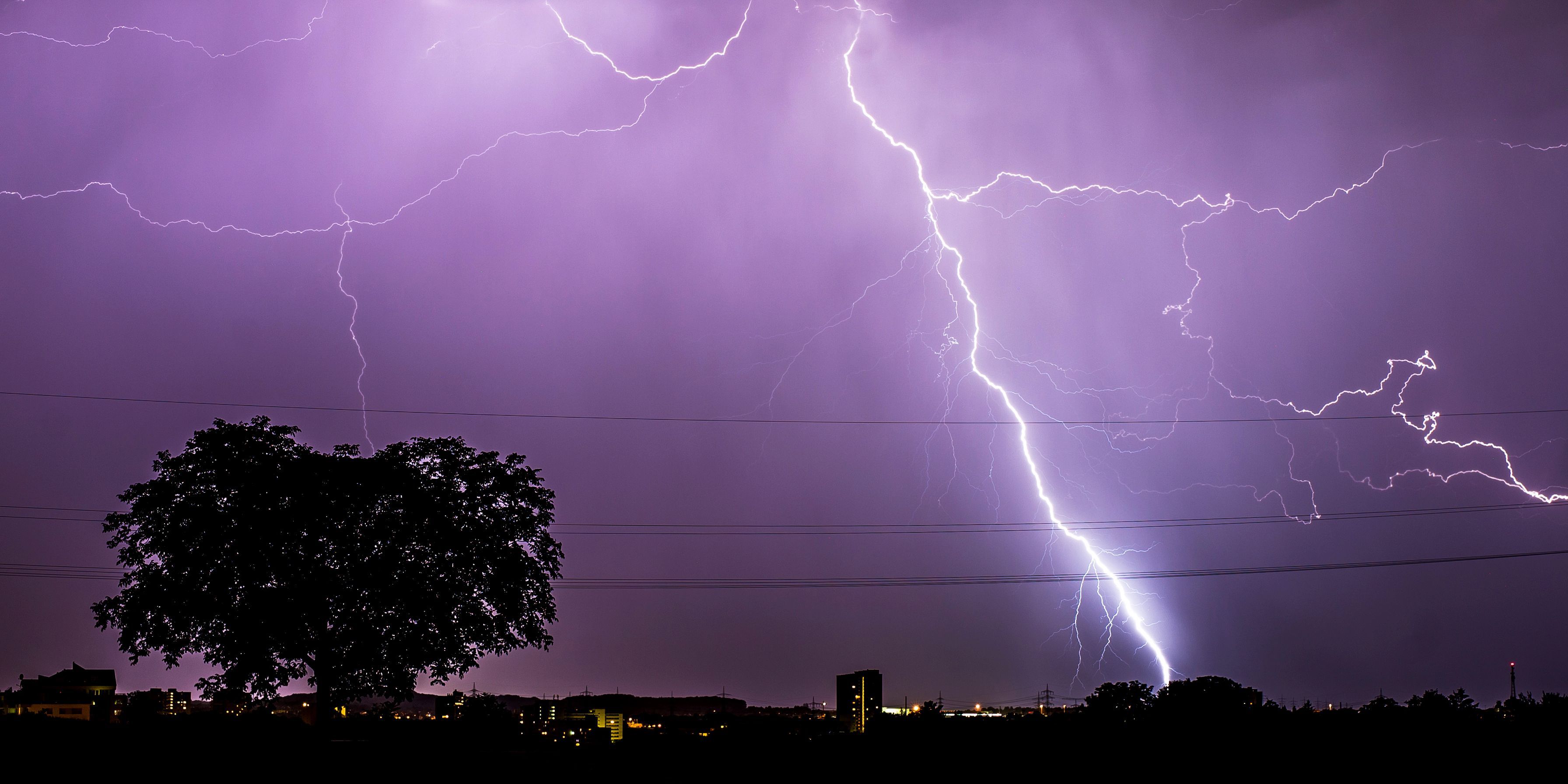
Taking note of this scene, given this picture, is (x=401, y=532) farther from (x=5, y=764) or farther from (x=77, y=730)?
(x=5, y=764)

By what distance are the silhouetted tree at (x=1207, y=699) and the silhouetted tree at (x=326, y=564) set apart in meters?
15.1

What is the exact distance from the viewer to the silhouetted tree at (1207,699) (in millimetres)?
23019

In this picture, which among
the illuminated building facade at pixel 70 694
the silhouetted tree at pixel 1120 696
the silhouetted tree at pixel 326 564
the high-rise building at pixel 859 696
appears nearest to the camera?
the silhouetted tree at pixel 326 564

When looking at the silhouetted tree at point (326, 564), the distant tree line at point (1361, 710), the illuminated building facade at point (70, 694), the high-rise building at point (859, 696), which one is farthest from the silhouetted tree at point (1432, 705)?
the illuminated building facade at point (70, 694)

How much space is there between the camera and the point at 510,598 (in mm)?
21797

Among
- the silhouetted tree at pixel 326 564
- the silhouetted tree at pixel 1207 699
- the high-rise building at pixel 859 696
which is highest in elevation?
the silhouetted tree at pixel 326 564

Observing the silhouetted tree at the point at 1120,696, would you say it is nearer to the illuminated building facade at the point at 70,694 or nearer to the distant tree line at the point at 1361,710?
the distant tree line at the point at 1361,710

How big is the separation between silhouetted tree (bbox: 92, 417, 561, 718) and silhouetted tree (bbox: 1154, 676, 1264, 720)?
49.5ft

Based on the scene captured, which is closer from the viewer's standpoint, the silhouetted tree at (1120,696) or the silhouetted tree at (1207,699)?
the silhouetted tree at (1207,699)

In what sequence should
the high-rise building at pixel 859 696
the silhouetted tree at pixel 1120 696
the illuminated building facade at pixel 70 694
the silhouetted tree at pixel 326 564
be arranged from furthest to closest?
the illuminated building facade at pixel 70 694
the high-rise building at pixel 859 696
the silhouetted tree at pixel 1120 696
the silhouetted tree at pixel 326 564

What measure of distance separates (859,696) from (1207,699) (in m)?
57.3

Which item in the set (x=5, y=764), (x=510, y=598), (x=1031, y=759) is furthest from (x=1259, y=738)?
(x=5, y=764)

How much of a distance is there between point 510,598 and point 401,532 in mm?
2696

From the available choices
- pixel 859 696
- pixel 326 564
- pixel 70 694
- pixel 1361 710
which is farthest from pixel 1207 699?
pixel 70 694
